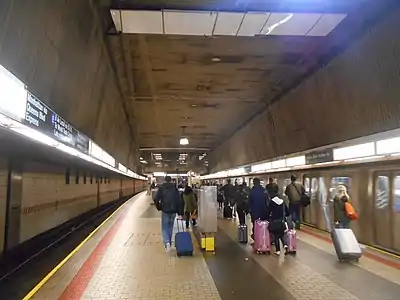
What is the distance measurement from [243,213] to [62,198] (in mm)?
6145

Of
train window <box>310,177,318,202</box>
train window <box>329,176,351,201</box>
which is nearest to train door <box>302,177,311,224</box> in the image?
train window <box>310,177,318,202</box>

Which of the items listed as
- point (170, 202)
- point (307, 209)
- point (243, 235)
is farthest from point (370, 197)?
point (170, 202)

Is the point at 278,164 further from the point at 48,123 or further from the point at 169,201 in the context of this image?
the point at 48,123

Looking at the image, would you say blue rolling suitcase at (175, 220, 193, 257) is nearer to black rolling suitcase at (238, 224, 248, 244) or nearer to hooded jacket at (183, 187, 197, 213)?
black rolling suitcase at (238, 224, 248, 244)

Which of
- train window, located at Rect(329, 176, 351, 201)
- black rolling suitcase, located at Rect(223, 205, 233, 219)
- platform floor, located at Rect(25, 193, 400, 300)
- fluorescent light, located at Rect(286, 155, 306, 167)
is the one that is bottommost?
platform floor, located at Rect(25, 193, 400, 300)

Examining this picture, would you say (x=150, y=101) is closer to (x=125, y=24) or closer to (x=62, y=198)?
Answer: (x=62, y=198)

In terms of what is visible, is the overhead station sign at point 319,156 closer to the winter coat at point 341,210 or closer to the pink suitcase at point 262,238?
the winter coat at point 341,210

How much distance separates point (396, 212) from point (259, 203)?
8.82ft

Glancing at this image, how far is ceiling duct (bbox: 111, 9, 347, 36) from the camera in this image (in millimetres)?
6887

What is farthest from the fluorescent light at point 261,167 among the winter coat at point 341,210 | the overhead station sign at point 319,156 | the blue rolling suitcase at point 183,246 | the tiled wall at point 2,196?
the tiled wall at point 2,196

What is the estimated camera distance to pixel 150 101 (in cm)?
1501

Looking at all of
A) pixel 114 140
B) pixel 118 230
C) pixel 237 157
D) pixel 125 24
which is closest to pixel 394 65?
pixel 125 24

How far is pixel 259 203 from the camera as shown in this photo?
864 centimetres

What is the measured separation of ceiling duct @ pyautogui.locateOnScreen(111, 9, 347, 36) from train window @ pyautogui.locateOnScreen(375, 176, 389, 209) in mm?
3270
